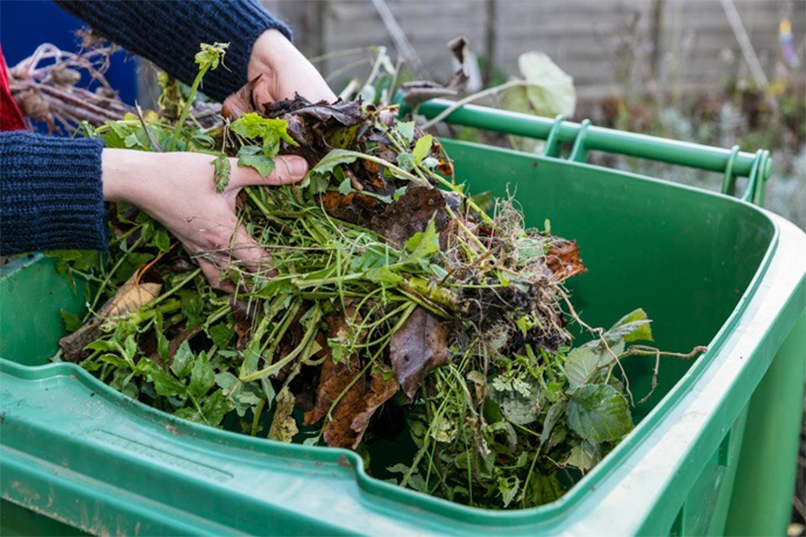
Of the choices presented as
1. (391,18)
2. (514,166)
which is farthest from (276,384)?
(391,18)

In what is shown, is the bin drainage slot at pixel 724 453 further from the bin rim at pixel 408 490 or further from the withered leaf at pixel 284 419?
the withered leaf at pixel 284 419

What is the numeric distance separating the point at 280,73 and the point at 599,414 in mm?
787

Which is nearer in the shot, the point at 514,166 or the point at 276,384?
the point at 276,384

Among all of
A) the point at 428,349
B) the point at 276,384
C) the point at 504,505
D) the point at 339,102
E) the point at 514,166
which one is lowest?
the point at 504,505

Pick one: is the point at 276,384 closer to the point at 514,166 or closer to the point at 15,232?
the point at 15,232

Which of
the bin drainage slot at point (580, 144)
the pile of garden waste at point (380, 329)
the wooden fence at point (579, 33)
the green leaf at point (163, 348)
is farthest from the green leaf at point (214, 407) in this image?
the wooden fence at point (579, 33)

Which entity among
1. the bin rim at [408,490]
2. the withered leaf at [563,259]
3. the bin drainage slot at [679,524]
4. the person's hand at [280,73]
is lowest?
the bin drainage slot at [679,524]

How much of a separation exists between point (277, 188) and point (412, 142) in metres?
0.21

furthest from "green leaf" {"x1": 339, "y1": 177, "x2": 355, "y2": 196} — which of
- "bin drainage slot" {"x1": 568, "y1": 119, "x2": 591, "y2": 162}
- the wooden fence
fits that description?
the wooden fence

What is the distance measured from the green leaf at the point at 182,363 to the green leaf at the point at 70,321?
24 cm

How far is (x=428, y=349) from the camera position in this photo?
102 cm

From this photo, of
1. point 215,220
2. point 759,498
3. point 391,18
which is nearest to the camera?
point 215,220

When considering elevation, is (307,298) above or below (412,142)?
below

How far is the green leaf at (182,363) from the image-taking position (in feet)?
3.77
